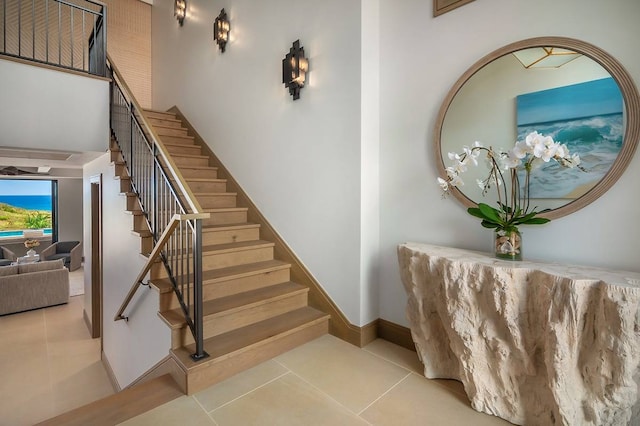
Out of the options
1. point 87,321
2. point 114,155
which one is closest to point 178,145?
point 114,155

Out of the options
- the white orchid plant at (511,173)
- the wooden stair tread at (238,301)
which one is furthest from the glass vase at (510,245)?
the wooden stair tread at (238,301)

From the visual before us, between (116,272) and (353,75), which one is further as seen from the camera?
(116,272)

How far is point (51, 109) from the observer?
11.9 ft

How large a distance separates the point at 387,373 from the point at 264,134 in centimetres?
267

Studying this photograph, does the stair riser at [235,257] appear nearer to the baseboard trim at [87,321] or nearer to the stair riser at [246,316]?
the stair riser at [246,316]

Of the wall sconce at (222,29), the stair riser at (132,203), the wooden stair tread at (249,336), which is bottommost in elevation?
the wooden stair tread at (249,336)

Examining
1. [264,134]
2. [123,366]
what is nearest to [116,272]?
[123,366]

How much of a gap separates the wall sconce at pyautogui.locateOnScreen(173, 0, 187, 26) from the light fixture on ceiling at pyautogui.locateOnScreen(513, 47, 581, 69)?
17.2ft

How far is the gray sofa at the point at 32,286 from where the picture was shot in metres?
5.62

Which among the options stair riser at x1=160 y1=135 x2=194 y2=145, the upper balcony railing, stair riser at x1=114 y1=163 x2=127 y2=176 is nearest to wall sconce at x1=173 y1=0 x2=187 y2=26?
the upper balcony railing

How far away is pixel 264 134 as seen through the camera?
3598mm

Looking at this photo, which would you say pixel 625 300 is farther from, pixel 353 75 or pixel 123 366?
pixel 123 366

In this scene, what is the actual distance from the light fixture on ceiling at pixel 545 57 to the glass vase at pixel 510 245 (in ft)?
3.33

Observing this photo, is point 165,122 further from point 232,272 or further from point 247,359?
point 247,359
